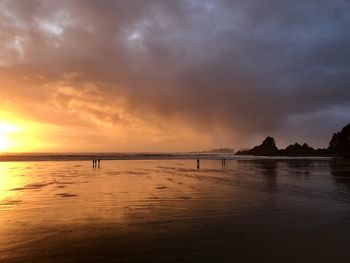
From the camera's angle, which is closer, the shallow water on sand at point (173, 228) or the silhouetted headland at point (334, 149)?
the shallow water on sand at point (173, 228)

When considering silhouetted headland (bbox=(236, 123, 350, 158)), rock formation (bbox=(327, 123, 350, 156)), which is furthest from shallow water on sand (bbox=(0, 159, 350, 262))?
rock formation (bbox=(327, 123, 350, 156))

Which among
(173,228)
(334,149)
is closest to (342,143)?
(334,149)

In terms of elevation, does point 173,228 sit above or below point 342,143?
below

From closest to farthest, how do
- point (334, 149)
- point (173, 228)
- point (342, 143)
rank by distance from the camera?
1. point (173, 228)
2. point (342, 143)
3. point (334, 149)

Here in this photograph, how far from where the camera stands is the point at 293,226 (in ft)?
51.4

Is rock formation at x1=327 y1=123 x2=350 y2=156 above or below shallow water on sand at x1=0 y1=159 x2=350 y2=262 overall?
above

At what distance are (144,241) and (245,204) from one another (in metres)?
10.8

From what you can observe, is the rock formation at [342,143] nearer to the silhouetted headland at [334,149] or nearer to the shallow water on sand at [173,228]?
the silhouetted headland at [334,149]

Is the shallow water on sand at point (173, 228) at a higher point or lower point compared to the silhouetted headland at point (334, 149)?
lower

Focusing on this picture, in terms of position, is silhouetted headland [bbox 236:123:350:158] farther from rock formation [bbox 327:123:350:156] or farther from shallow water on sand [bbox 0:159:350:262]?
shallow water on sand [bbox 0:159:350:262]

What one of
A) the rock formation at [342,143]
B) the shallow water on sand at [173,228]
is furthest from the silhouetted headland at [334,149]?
the shallow water on sand at [173,228]

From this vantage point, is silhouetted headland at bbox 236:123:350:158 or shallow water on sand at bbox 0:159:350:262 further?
silhouetted headland at bbox 236:123:350:158

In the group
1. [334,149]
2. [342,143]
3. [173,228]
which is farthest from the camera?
[334,149]

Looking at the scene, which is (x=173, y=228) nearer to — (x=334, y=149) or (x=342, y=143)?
(x=342, y=143)
